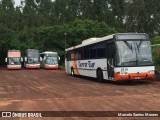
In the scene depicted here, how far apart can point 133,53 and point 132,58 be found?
0.30 m

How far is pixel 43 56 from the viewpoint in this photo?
5738cm

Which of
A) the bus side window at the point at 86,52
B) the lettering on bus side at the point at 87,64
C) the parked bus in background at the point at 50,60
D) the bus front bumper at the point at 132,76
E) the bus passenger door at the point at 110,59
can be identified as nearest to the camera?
the bus front bumper at the point at 132,76

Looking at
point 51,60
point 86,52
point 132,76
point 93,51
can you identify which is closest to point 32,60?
point 51,60

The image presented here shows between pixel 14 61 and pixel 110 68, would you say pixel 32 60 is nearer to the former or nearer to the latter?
pixel 14 61

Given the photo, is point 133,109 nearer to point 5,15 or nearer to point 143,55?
point 143,55

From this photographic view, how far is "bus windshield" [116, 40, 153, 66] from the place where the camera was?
21.7 metres

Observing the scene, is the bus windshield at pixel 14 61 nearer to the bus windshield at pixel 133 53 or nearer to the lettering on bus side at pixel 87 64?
the lettering on bus side at pixel 87 64

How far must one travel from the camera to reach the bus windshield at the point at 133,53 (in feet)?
71.3

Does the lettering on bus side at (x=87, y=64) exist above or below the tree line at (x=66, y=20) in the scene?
below

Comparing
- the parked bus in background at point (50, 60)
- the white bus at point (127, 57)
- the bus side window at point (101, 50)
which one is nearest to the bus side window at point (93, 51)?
the bus side window at point (101, 50)

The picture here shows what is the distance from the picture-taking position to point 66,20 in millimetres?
98938

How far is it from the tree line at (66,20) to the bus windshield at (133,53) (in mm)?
31663

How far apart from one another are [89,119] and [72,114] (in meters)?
1.14

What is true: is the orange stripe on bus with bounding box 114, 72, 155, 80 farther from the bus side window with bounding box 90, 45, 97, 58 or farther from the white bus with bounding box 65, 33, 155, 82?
the bus side window with bounding box 90, 45, 97, 58
